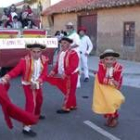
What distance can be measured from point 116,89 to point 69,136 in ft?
3.81

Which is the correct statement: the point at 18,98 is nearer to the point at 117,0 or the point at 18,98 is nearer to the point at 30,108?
the point at 30,108

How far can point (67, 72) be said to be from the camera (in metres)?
8.84

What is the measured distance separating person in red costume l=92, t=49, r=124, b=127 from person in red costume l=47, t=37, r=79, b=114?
1.13 meters

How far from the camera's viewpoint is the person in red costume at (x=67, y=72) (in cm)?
884

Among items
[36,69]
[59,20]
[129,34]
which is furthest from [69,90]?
[59,20]

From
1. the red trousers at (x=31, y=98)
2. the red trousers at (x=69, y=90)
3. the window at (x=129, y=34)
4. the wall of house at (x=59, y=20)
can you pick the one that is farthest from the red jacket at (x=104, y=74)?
the wall of house at (x=59, y=20)

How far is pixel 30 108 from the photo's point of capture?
7.38m

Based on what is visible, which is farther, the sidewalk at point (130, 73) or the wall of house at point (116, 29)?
the wall of house at point (116, 29)

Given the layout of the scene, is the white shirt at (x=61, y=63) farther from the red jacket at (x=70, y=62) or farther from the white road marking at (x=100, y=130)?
the white road marking at (x=100, y=130)

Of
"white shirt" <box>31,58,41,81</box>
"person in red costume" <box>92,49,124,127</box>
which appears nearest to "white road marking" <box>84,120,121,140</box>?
"person in red costume" <box>92,49,124,127</box>

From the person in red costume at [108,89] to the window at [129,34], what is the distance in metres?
13.2

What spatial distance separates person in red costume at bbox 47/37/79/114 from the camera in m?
8.84

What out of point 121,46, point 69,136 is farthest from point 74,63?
point 121,46

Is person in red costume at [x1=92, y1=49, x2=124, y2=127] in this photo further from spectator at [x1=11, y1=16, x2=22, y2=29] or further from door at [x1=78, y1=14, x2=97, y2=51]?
door at [x1=78, y1=14, x2=97, y2=51]
